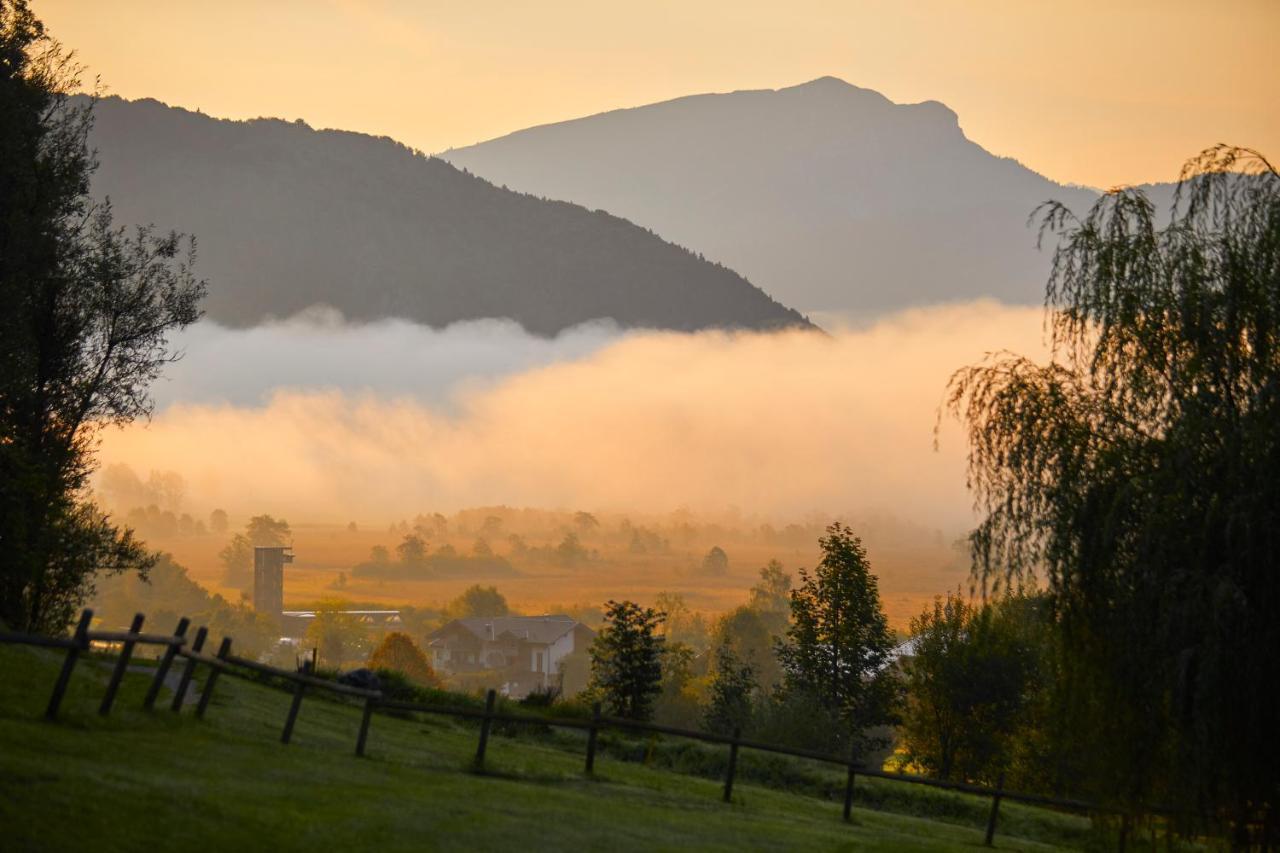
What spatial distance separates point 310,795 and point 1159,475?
A: 13.6 m

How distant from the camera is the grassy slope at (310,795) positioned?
16.0 meters

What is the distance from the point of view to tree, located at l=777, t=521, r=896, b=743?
88062 millimetres

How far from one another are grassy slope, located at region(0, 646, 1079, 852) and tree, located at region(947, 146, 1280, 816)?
577 cm

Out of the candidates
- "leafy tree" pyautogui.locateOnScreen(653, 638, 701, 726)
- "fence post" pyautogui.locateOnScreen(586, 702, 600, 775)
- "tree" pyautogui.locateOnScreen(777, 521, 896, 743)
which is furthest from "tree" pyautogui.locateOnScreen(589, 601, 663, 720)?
"fence post" pyautogui.locateOnScreen(586, 702, 600, 775)

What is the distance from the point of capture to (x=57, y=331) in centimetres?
4450

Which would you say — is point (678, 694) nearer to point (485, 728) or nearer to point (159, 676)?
point (485, 728)

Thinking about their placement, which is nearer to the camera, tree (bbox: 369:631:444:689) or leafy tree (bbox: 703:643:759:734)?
leafy tree (bbox: 703:643:759:734)

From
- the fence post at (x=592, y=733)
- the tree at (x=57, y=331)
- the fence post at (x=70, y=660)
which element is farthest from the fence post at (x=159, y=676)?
the tree at (x=57, y=331)

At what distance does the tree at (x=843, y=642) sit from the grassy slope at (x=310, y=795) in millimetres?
54508

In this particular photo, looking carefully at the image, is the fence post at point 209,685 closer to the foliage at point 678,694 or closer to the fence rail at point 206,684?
the fence rail at point 206,684

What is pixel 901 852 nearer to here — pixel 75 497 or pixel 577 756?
pixel 577 756

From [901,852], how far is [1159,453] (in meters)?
8.12

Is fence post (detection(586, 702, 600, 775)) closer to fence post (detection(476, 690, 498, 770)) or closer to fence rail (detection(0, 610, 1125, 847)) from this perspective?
fence rail (detection(0, 610, 1125, 847))

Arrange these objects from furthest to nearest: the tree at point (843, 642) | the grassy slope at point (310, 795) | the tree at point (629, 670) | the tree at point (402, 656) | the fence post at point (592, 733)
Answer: the tree at point (402, 656), the tree at point (843, 642), the tree at point (629, 670), the fence post at point (592, 733), the grassy slope at point (310, 795)
